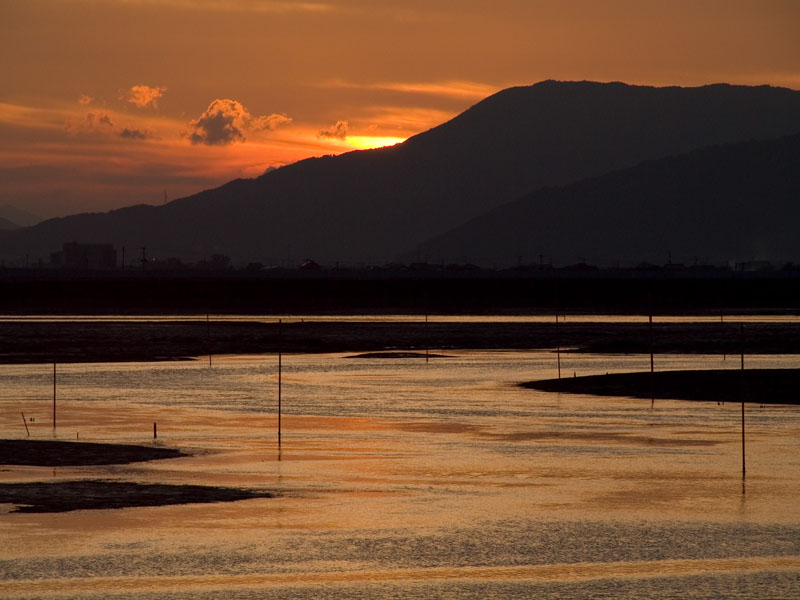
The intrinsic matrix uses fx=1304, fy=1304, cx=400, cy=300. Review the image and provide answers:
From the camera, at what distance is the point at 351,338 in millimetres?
71812

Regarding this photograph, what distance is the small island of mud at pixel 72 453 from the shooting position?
26.0 metres

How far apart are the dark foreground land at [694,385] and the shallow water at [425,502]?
72.7 inches

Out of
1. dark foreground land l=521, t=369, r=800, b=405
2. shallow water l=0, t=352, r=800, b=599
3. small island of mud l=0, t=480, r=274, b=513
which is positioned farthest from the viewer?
dark foreground land l=521, t=369, r=800, b=405

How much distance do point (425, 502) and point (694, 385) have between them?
23526 millimetres

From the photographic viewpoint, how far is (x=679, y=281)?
549 feet

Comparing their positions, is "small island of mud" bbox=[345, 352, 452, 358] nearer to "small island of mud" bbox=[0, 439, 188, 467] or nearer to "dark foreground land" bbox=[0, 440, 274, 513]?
"small island of mud" bbox=[0, 439, 188, 467]

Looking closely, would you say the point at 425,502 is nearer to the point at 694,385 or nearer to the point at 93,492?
the point at 93,492

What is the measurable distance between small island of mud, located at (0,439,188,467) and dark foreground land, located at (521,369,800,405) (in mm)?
17631

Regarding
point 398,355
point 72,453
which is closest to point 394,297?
point 398,355

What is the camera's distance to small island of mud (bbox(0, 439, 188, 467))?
26000mm

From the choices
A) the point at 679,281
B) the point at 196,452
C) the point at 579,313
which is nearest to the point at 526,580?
the point at 196,452

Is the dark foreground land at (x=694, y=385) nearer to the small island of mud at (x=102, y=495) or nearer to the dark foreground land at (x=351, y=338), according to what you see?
the dark foreground land at (x=351, y=338)

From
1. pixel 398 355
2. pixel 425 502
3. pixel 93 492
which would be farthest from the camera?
pixel 398 355

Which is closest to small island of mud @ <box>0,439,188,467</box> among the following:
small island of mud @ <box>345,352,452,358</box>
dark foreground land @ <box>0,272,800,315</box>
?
small island of mud @ <box>345,352,452,358</box>
